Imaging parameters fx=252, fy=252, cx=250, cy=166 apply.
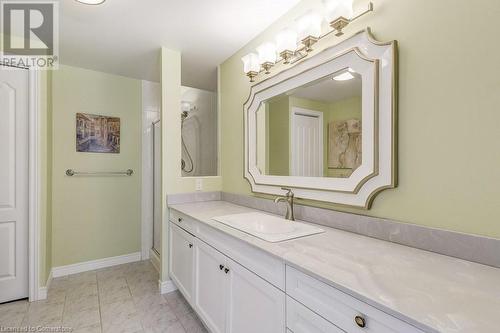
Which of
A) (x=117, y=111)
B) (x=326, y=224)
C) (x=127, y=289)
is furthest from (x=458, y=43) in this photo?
(x=117, y=111)

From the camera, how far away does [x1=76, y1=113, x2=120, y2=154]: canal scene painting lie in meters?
2.76

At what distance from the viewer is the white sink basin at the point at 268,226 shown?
1246 millimetres

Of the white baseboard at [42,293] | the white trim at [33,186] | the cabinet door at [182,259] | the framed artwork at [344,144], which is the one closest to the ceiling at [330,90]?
the framed artwork at [344,144]

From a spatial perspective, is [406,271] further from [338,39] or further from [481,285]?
[338,39]

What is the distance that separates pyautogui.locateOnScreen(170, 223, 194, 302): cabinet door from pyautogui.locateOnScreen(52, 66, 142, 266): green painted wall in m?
1.10

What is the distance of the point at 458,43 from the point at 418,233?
769mm

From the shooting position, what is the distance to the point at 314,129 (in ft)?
5.29

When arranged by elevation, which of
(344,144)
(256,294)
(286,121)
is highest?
(286,121)

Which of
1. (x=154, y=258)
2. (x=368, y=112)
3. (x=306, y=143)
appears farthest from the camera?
(x=154, y=258)

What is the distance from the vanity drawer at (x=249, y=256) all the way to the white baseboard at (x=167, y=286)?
1.02 meters

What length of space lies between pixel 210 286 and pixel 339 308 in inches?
39.1

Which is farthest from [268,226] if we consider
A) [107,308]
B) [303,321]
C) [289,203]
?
[107,308]

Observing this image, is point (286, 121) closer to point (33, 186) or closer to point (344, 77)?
point (344, 77)

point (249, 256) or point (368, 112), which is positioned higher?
point (368, 112)
